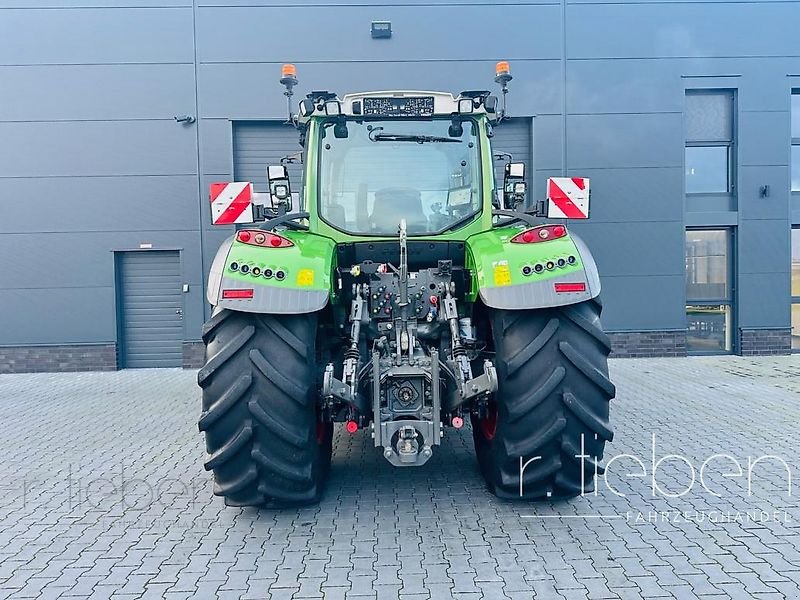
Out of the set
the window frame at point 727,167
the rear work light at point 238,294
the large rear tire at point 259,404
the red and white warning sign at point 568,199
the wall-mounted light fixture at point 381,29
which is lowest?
the large rear tire at point 259,404

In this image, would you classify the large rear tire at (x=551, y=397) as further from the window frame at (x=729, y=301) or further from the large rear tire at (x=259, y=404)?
the window frame at (x=729, y=301)

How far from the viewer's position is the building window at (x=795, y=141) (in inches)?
415

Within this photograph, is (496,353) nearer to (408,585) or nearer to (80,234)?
(408,585)

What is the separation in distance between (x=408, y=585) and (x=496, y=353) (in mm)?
1464

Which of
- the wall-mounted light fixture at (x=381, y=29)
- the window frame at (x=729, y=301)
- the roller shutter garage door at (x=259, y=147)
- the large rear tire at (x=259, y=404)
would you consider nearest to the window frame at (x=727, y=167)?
the window frame at (x=729, y=301)

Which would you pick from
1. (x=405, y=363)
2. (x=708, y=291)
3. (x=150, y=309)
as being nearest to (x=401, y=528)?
(x=405, y=363)

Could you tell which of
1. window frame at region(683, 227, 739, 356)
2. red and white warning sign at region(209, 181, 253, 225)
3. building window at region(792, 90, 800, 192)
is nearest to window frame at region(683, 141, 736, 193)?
window frame at region(683, 227, 739, 356)

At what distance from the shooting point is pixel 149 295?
395 inches

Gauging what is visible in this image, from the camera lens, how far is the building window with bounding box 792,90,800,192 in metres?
10.5

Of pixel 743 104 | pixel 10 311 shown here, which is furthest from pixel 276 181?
pixel 743 104

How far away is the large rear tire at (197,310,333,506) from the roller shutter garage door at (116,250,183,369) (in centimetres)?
688

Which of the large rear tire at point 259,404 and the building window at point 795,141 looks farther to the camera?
the building window at point 795,141

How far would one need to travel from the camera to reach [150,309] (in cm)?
1004

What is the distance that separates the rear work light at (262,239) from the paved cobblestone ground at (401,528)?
1.82 meters
